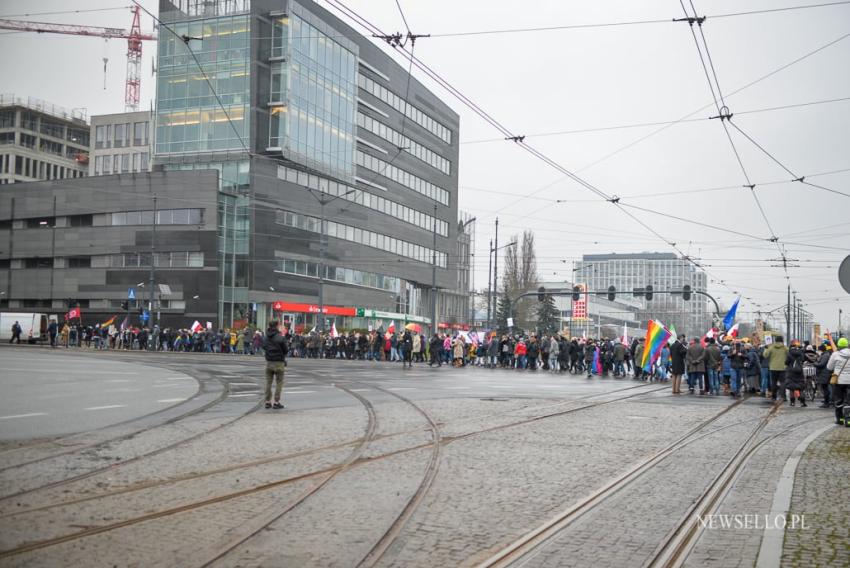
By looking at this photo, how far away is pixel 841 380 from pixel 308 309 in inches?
2177

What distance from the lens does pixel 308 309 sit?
220 ft

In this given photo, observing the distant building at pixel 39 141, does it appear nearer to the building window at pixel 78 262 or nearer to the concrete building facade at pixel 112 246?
the concrete building facade at pixel 112 246

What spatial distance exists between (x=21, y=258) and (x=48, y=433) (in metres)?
68.0

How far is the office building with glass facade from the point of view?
62.7 meters

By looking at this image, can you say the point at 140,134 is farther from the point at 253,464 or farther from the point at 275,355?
the point at 253,464

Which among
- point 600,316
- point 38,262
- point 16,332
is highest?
point 38,262

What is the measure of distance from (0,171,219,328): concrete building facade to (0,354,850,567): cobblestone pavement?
50396 millimetres

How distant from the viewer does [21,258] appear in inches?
2803

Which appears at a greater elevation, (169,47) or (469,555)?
(169,47)

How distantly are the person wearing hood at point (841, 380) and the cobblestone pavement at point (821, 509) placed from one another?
12.1 feet

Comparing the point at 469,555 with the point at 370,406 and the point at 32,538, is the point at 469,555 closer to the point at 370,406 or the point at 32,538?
the point at 32,538

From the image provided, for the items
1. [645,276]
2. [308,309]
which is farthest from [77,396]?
[645,276]

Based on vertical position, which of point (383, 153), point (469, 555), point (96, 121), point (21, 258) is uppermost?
point (96, 121)

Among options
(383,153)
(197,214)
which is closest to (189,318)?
(197,214)
